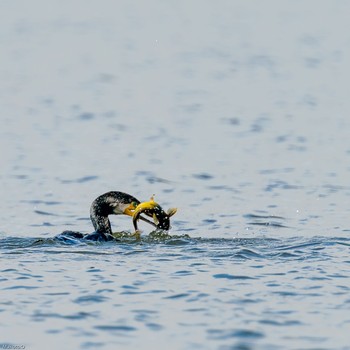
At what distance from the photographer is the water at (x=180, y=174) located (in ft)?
40.8

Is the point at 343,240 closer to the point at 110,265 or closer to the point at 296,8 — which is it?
the point at 110,265

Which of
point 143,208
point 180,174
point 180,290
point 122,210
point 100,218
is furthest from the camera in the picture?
point 180,174

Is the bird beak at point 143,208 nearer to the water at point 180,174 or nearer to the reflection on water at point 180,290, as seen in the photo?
the water at point 180,174

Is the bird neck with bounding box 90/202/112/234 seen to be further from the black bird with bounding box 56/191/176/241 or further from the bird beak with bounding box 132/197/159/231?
the bird beak with bounding box 132/197/159/231

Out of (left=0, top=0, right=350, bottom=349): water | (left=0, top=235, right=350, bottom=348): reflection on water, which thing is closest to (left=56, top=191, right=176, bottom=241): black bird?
(left=0, top=0, right=350, bottom=349): water

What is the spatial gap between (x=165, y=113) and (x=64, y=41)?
12447 mm

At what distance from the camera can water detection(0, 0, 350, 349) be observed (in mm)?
12438

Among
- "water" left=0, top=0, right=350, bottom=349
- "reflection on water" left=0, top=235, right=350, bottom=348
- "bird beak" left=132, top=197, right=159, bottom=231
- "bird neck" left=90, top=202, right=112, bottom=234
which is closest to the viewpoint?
"reflection on water" left=0, top=235, right=350, bottom=348

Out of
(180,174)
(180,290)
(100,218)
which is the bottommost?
(180,290)

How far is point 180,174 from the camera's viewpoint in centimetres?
2217

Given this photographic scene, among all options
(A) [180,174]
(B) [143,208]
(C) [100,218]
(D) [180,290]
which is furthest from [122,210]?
(D) [180,290]

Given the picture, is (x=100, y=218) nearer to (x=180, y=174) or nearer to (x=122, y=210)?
(x=122, y=210)

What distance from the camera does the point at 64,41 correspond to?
3947 cm

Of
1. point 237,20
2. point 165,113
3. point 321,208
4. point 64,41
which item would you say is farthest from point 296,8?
point 321,208
